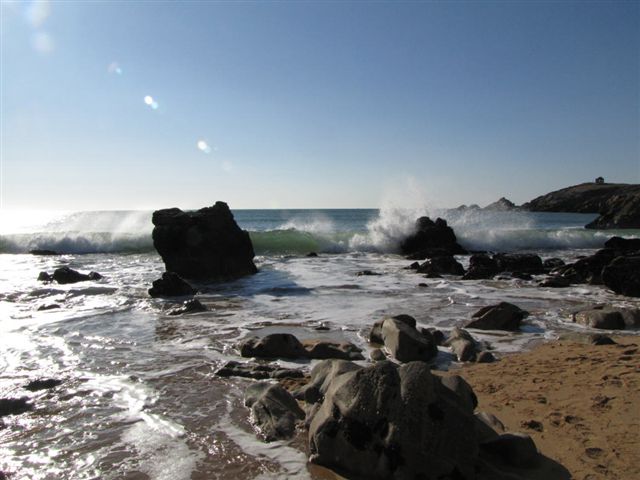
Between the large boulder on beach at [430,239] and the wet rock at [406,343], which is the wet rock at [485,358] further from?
the large boulder on beach at [430,239]

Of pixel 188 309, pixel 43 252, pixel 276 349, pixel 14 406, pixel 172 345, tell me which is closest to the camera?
pixel 14 406

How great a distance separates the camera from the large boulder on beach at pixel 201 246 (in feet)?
57.5

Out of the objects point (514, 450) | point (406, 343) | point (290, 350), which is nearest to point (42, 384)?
point (290, 350)

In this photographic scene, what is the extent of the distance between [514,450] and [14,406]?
198 inches

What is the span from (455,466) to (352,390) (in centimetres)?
92

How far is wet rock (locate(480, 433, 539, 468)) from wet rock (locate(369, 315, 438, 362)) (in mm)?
3015

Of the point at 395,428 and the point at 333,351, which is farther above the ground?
the point at 395,428

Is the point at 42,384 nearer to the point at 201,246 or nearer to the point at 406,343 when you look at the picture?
the point at 406,343

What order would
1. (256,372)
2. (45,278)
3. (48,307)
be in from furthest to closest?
(45,278) < (48,307) < (256,372)

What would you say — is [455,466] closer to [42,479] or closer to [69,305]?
[42,479]

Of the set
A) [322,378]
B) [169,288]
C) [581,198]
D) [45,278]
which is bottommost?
[322,378]

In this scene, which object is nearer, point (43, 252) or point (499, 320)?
point (499, 320)

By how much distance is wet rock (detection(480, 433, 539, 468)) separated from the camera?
12.5 ft

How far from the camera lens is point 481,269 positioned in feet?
54.9
